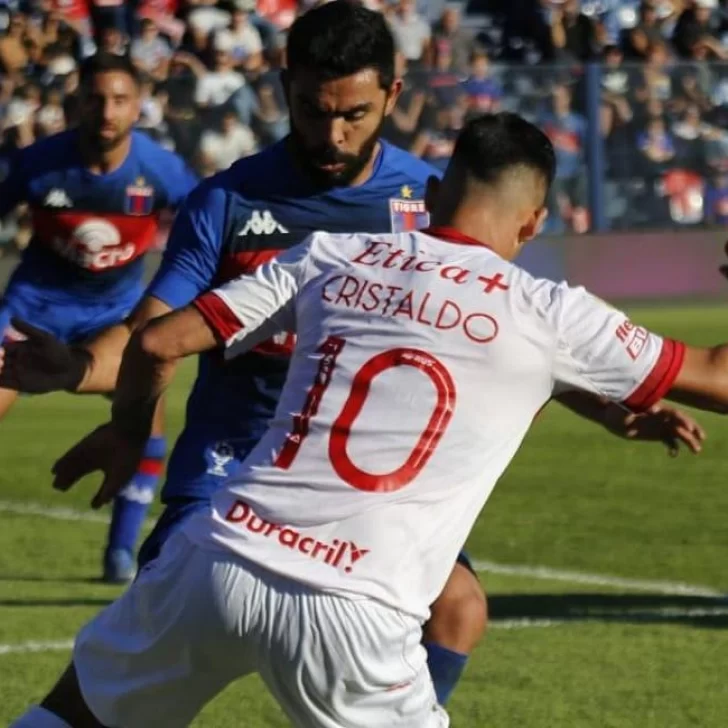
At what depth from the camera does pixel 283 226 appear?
219 inches

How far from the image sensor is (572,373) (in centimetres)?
423

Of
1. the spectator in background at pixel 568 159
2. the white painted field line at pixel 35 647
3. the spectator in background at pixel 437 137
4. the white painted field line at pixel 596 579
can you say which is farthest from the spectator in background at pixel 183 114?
the white painted field line at pixel 35 647

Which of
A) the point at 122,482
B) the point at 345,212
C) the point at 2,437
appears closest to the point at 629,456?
the point at 2,437

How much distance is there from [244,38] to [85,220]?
1135cm

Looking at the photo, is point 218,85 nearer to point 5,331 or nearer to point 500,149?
point 5,331

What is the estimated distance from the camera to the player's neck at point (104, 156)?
34.1ft

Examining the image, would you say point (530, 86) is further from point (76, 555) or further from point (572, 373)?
point (572, 373)

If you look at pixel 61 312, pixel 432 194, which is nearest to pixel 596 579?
pixel 61 312

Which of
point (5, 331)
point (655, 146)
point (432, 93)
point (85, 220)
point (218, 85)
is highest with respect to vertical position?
point (85, 220)

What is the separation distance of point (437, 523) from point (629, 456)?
8.82 m

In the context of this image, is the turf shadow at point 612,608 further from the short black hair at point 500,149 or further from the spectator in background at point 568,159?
the spectator in background at point 568,159

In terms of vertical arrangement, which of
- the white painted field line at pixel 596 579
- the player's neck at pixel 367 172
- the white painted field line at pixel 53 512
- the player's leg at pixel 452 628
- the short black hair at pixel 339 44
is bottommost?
the white painted field line at pixel 53 512

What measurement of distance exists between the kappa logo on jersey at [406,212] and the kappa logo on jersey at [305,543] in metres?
1.59

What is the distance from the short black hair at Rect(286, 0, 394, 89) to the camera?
5.26 metres
